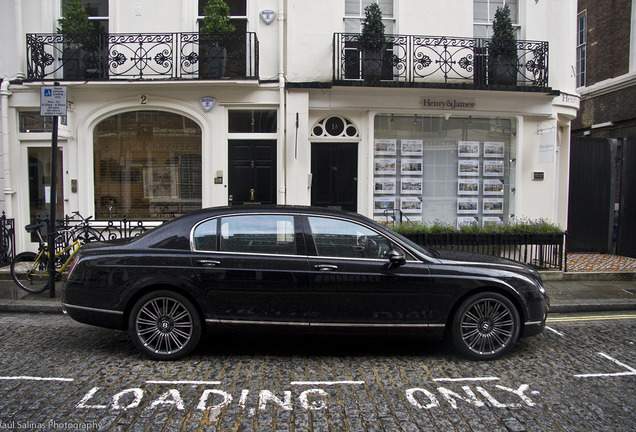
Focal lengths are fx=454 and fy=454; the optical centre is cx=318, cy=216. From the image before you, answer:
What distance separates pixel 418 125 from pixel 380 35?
2.26 m

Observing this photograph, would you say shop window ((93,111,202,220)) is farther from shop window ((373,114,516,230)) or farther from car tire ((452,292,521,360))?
car tire ((452,292,521,360))

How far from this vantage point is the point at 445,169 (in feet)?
36.4

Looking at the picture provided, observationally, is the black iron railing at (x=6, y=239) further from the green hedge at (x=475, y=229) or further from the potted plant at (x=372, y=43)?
the potted plant at (x=372, y=43)

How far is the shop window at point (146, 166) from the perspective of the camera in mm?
10594

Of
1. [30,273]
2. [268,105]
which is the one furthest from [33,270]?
[268,105]

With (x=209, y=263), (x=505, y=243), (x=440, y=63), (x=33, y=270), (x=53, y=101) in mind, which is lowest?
(x=33, y=270)

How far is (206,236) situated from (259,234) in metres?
0.58

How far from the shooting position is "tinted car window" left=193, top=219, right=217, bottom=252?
4.88m

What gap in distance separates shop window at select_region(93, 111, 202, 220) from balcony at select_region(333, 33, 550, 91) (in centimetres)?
400

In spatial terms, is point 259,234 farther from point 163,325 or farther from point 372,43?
point 372,43

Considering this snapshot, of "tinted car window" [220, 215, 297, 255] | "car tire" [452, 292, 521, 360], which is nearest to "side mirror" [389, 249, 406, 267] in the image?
"car tire" [452, 292, 521, 360]

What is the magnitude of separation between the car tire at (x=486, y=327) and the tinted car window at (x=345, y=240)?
3.63ft
